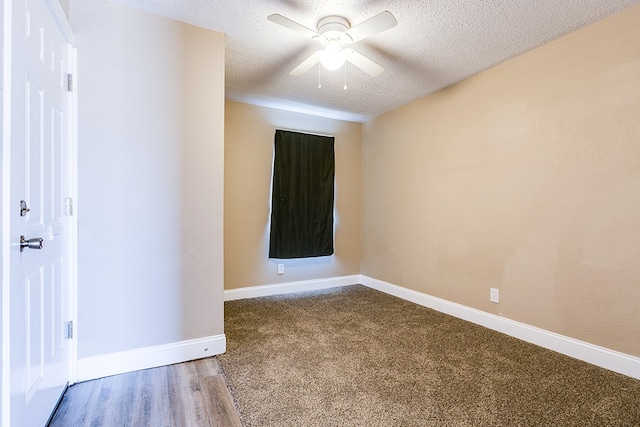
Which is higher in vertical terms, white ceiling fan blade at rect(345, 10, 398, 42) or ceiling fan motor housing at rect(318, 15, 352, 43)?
ceiling fan motor housing at rect(318, 15, 352, 43)

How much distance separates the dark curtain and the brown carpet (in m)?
1.27

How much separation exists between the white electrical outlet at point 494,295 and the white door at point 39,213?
10.5ft

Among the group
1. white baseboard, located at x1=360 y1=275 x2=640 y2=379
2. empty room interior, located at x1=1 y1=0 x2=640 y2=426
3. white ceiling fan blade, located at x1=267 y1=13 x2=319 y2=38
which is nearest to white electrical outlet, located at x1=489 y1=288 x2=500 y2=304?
empty room interior, located at x1=1 y1=0 x2=640 y2=426

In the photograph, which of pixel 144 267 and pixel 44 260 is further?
pixel 144 267

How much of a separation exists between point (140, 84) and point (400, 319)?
292 cm

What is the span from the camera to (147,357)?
2.07 meters

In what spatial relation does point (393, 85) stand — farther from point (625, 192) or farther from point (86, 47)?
point (86, 47)

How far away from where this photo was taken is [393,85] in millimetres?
3258

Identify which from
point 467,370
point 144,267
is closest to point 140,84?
point 144,267

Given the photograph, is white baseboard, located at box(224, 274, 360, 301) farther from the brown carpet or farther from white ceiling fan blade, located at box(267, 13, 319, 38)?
white ceiling fan blade, located at box(267, 13, 319, 38)

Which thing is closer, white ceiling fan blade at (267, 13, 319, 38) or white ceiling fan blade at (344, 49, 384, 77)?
white ceiling fan blade at (267, 13, 319, 38)

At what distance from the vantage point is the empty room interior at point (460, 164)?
6.39 feet

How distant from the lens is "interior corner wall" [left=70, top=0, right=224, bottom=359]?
1944 millimetres

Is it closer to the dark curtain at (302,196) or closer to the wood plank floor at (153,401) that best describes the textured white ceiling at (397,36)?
the dark curtain at (302,196)
